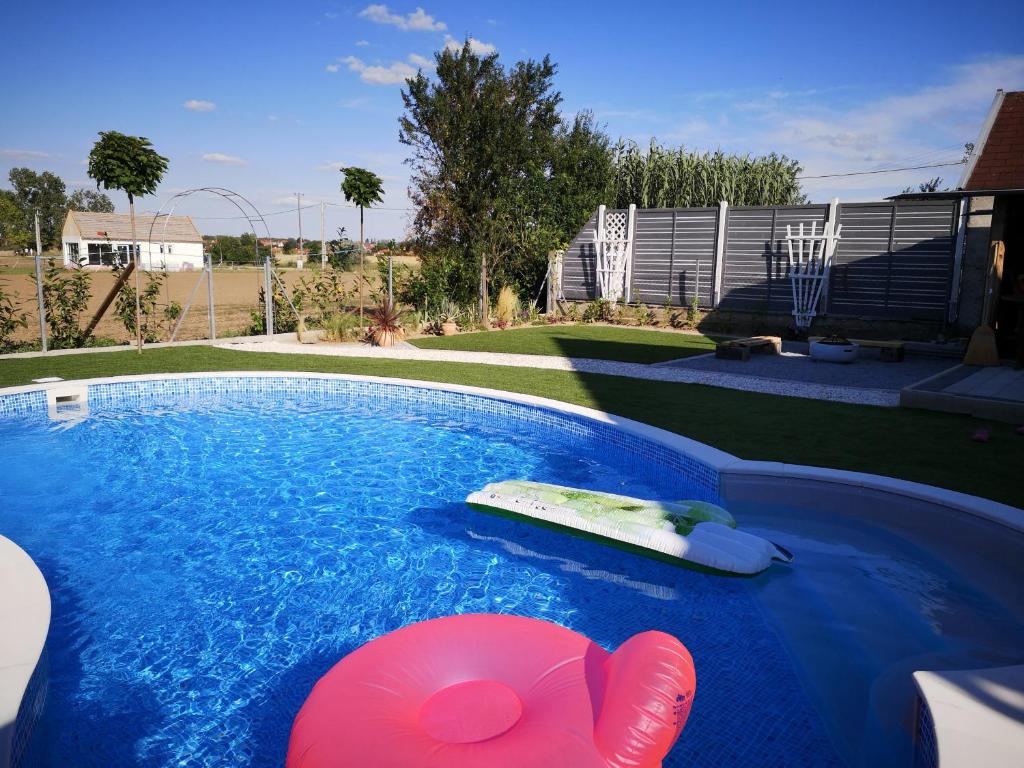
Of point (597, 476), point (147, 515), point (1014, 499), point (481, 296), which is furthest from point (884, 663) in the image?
point (481, 296)

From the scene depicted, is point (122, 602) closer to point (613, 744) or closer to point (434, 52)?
point (613, 744)

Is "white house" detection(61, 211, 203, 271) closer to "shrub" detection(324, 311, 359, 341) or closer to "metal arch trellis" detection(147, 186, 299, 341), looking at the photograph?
"metal arch trellis" detection(147, 186, 299, 341)

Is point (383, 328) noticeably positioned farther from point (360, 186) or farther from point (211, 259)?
point (211, 259)

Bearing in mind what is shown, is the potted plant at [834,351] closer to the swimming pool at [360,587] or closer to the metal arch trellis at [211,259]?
the swimming pool at [360,587]

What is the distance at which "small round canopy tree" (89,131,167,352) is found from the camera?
395 inches

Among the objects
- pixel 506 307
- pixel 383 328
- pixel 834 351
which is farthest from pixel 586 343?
pixel 834 351

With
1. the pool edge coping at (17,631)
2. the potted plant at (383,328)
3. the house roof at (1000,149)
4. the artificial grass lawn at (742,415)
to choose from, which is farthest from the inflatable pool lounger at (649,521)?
the house roof at (1000,149)

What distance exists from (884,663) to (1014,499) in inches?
80.0

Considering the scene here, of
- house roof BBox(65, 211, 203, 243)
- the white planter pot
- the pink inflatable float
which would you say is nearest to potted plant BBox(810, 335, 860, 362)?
the white planter pot

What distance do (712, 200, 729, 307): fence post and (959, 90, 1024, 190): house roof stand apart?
5526 millimetres

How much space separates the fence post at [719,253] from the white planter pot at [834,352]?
16.0ft

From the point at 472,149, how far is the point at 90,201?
247 ft

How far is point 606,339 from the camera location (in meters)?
13.7

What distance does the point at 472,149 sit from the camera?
14.9 m
